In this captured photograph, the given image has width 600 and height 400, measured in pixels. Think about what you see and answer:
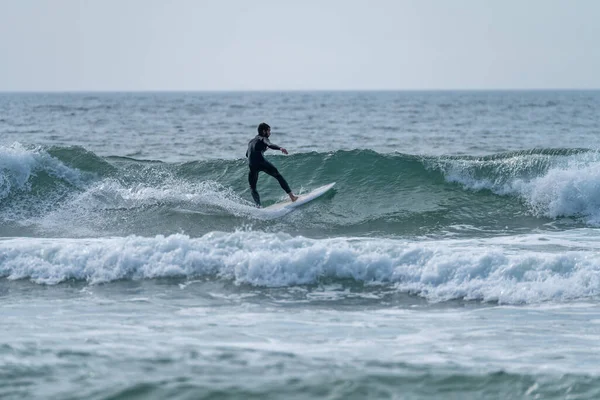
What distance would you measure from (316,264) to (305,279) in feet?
1.18

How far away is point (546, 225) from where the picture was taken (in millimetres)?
13828

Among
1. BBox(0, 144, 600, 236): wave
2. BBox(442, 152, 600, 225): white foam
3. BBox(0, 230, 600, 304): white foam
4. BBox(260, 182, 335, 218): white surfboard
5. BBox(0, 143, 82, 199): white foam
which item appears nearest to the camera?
BBox(0, 230, 600, 304): white foam

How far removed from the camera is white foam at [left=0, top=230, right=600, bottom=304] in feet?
29.7

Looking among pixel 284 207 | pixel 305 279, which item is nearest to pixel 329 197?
pixel 284 207

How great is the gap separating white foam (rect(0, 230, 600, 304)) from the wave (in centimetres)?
274

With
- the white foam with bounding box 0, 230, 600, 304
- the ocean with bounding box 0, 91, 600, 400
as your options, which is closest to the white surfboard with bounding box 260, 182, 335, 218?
the ocean with bounding box 0, 91, 600, 400

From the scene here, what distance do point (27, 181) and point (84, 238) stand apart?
4903mm

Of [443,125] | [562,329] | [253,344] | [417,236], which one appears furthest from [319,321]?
[443,125]

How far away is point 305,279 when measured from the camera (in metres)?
9.70

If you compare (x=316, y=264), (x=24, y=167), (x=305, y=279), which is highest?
(x=24, y=167)

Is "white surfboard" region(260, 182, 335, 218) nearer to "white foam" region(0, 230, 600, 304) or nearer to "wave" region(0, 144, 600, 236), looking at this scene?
"wave" region(0, 144, 600, 236)

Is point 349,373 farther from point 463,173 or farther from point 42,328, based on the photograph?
point 463,173

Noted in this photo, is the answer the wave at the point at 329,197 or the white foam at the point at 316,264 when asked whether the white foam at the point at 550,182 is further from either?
the white foam at the point at 316,264

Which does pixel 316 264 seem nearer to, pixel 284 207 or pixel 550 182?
pixel 284 207
